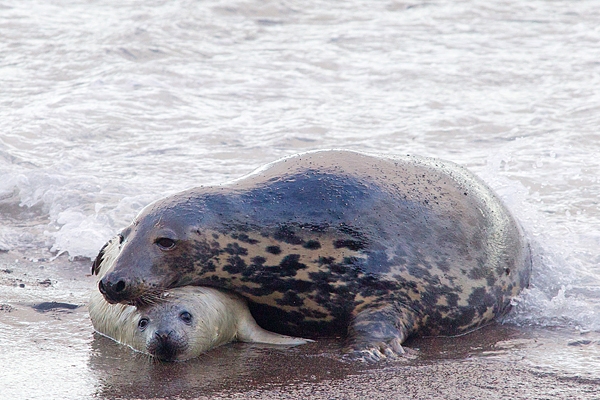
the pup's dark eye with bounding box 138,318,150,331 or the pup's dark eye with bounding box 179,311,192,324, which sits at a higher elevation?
the pup's dark eye with bounding box 179,311,192,324

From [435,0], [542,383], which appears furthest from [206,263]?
[435,0]

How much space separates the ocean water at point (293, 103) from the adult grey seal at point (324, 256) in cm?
55

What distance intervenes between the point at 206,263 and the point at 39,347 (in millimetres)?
944

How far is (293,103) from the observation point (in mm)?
11688

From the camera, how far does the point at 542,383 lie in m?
4.33

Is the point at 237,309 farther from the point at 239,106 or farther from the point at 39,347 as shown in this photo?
the point at 239,106

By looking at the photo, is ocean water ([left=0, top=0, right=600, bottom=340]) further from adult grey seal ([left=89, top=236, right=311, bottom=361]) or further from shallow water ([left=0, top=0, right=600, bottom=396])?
adult grey seal ([left=89, top=236, right=311, bottom=361])

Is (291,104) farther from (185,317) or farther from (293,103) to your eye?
(185,317)

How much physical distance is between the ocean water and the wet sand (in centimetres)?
58

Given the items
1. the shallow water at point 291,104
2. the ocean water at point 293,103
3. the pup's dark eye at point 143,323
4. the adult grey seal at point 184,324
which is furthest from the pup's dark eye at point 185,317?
the ocean water at point 293,103

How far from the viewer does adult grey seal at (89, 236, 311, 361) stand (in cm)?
479

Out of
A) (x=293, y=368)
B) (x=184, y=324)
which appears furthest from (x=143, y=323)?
(x=293, y=368)

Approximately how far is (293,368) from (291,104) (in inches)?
Answer: 287

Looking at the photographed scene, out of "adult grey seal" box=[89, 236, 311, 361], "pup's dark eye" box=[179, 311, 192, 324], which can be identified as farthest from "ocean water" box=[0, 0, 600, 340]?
"pup's dark eye" box=[179, 311, 192, 324]
